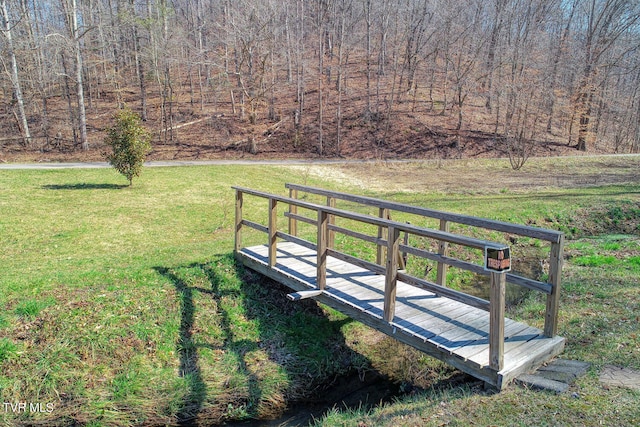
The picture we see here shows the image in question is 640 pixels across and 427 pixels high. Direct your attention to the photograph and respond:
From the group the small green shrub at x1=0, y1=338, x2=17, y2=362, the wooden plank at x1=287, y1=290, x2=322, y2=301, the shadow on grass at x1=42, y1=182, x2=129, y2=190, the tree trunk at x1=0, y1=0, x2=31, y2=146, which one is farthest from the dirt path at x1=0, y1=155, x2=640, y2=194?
the small green shrub at x1=0, y1=338, x2=17, y2=362

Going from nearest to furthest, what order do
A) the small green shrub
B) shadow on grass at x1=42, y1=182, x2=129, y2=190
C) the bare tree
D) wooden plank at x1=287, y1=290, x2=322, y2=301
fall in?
the small green shrub < wooden plank at x1=287, y1=290, x2=322, y2=301 < shadow on grass at x1=42, y1=182, x2=129, y2=190 < the bare tree

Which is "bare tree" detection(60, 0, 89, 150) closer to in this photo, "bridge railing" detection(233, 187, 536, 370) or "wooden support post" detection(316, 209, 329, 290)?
"bridge railing" detection(233, 187, 536, 370)

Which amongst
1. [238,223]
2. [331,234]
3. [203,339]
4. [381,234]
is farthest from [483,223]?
[238,223]

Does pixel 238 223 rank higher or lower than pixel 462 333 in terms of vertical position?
higher

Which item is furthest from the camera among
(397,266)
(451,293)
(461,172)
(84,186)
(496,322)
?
(461,172)

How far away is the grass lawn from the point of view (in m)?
4.51

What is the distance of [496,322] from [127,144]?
13.8m

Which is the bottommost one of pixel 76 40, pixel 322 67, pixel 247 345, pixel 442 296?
pixel 247 345

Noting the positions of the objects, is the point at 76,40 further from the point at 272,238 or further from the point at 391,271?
the point at 391,271

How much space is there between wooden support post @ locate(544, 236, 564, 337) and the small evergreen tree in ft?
44.6

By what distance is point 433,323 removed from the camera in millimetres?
5137

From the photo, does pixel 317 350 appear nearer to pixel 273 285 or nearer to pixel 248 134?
pixel 273 285

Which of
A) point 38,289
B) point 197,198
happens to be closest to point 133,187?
point 197,198

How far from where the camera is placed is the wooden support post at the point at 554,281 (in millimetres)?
4570
